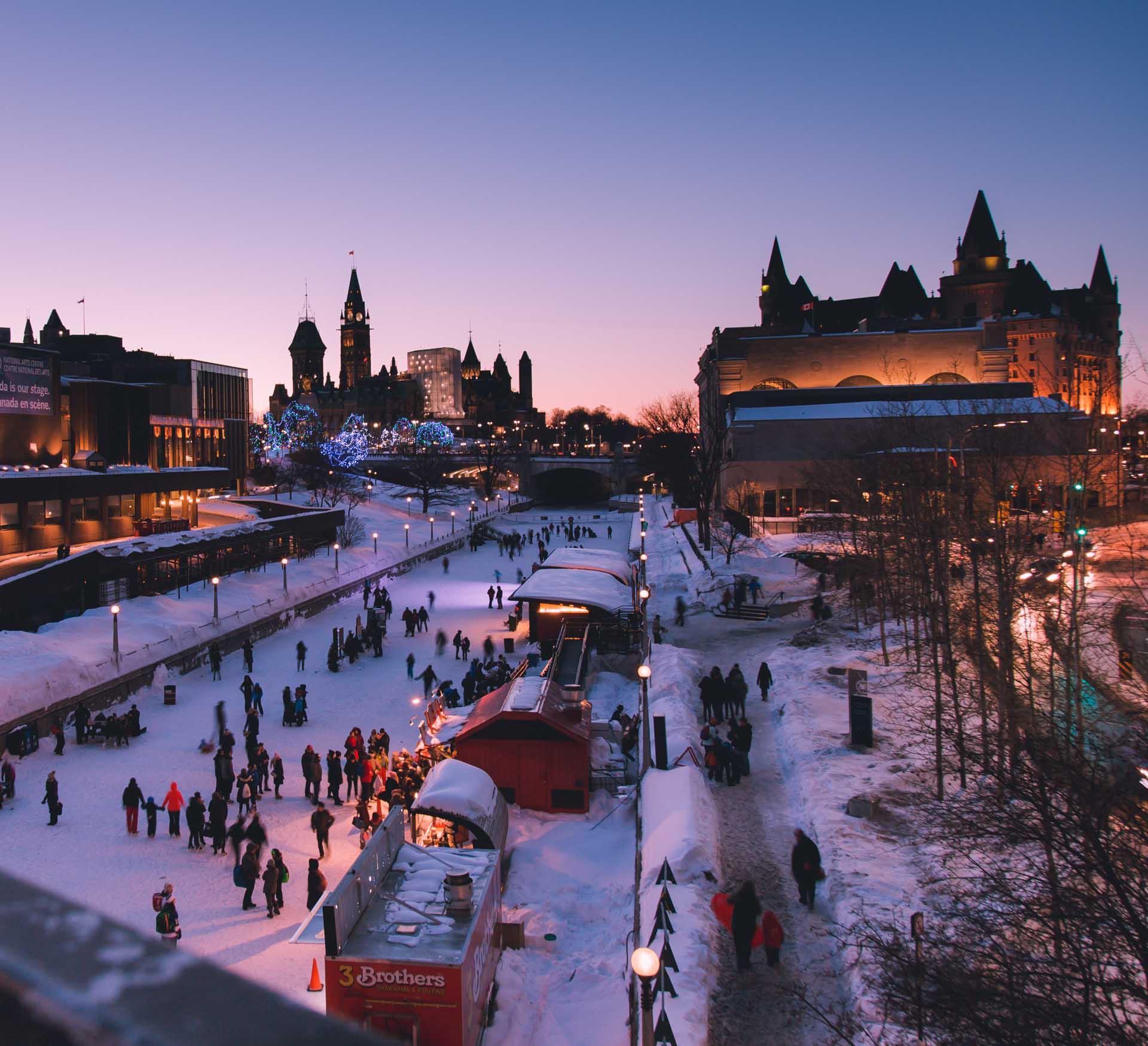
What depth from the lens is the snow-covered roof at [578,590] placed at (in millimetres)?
26812

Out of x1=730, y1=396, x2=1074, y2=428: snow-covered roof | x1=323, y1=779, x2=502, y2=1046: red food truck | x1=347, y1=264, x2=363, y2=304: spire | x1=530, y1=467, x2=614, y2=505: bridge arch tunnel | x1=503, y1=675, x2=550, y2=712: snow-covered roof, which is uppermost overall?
x1=347, y1=264, x2=363, y2=304: spire

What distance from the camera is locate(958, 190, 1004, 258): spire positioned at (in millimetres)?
88562

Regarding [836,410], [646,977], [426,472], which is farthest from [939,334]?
[646,977]

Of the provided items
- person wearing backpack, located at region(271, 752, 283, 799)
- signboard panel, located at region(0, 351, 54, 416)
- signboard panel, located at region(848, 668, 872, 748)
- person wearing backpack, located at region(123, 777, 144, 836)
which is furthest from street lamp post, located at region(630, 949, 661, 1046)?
signboard panel, located at region(0, 351, 54, 416)

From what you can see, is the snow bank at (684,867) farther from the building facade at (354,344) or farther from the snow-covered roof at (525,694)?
the building facade at (354,344)

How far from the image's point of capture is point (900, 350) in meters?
65.8

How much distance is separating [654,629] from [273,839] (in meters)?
15.8

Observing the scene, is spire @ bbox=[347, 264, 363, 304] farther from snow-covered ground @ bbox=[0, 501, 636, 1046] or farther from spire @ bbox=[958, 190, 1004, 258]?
snow-covered ground @ bbox=[0, 501, 636, 1046]

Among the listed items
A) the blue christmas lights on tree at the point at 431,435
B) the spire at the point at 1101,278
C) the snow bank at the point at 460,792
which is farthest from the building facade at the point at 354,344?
the snow bank at the point at 460,792

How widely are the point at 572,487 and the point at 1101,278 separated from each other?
67.8 m

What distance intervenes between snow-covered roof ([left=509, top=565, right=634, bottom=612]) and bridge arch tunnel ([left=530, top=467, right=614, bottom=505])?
76200 mm

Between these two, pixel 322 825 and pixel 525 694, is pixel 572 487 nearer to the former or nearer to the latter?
pixel 525 694

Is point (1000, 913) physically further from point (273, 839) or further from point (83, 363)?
point (83, 363)

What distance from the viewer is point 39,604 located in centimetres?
2570
